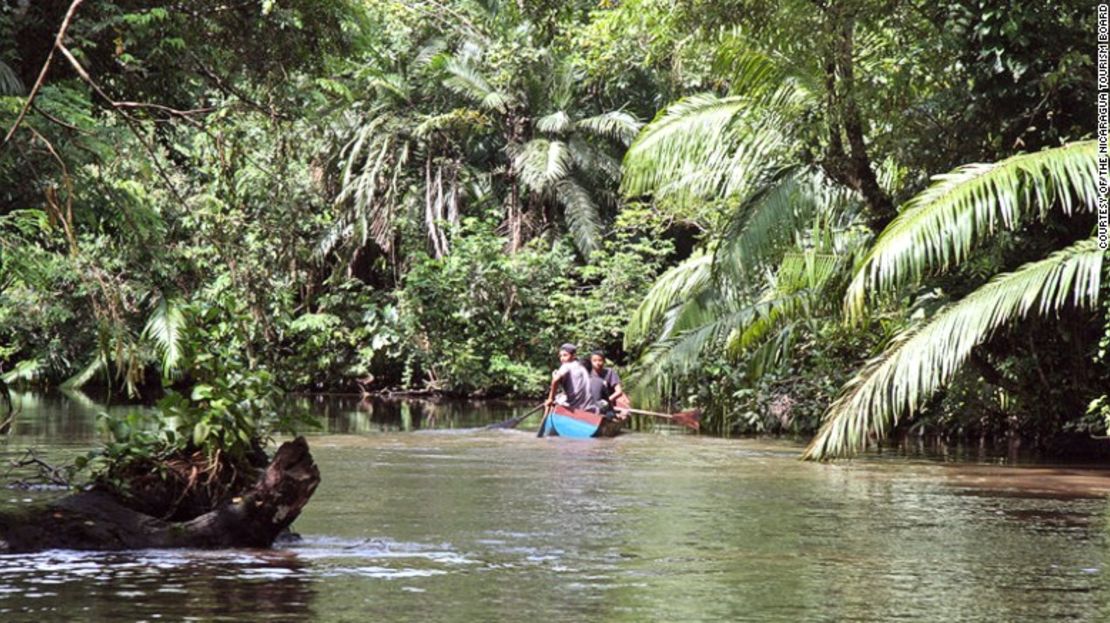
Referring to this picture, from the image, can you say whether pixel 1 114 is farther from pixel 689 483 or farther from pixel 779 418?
pixel 779 418

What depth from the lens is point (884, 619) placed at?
6.83 meters

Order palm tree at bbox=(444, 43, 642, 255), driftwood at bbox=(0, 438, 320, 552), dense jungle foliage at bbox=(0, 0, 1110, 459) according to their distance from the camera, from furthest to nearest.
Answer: palm tree at bbox=(444, 43, 642, 255) < dense jungle foliage at bbox=(0, 0, 1110, 459) < driftwood at bbox=(0, 438, 320, 552)

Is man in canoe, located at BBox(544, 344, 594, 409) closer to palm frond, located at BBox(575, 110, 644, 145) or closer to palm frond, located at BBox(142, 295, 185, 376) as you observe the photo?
palm frond, located at BBox(575, 110, 644, 145)

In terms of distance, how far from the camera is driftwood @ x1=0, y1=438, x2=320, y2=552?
27.1 feet

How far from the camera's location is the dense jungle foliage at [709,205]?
1033cm

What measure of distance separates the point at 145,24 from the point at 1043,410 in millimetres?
10065

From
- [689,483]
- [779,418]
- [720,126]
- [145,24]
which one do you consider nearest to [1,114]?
[145,24]

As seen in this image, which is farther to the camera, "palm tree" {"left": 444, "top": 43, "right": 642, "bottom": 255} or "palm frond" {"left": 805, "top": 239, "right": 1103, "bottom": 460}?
"palm tree" {"left": 444, "top": 43, "right": 642, "bottom": 255}

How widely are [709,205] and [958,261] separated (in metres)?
10.9

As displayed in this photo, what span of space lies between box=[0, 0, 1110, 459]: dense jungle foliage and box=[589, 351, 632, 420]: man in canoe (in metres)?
0.55

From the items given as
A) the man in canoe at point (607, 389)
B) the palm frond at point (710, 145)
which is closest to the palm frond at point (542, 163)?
the palm frond at point (710, 145)

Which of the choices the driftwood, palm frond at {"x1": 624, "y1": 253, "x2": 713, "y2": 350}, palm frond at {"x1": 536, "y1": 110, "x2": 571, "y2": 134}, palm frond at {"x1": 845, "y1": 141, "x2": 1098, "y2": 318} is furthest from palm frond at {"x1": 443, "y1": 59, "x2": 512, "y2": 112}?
the driftwood

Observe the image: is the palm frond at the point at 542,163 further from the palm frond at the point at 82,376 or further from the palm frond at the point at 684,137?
the palm frond at the point at 684,137

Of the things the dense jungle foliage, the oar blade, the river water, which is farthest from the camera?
the oar blade
